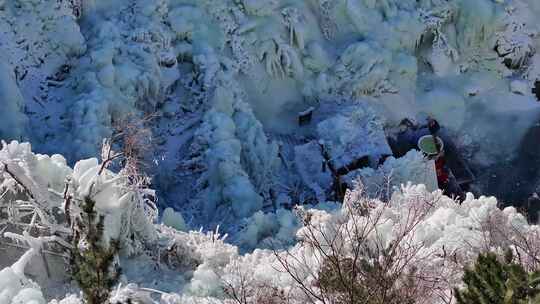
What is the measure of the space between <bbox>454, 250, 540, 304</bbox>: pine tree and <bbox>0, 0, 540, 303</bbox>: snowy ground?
671 cm

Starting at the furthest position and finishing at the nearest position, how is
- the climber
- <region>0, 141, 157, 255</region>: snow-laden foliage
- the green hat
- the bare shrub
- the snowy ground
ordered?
the green hat < the climber < the snowy ground < <region>0, 141, 157, 255</region>: snow-laden foliage < the bare shrub

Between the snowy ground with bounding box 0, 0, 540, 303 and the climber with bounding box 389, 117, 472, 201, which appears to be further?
the climber with bounding box 389, 117, 472, 201

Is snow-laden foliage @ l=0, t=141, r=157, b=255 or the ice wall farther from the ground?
snow-laden foliage @ l=0, t=141, r=157, b=255

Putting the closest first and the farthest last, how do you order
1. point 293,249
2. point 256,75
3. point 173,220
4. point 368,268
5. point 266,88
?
1. point 368,268
2. point 293,249
3. point 173,220
4. point 256,75
5. point 266,88

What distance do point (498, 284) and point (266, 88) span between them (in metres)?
12.7

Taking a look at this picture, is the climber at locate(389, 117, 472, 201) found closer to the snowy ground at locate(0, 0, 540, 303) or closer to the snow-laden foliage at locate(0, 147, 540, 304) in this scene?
the snowy ground at locate(0, 0, 540, 303)

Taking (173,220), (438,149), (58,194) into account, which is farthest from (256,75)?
(58,194)

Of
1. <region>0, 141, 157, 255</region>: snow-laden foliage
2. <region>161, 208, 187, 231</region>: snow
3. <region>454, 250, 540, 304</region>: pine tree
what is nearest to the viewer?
<region>454, 250, 540, 304</region>: pine tree

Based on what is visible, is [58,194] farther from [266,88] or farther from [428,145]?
[428,145]

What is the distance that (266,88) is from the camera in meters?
18.0

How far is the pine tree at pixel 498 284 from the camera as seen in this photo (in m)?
5.47

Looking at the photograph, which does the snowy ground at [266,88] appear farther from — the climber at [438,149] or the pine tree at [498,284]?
the pine tree at [498,284]

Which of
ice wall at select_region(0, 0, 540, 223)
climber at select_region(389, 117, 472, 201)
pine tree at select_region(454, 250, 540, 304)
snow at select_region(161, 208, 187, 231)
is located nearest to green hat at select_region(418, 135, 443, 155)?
climber at select_region(389, 117, 472, 201)

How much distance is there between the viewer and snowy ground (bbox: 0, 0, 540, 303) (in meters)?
14.8
